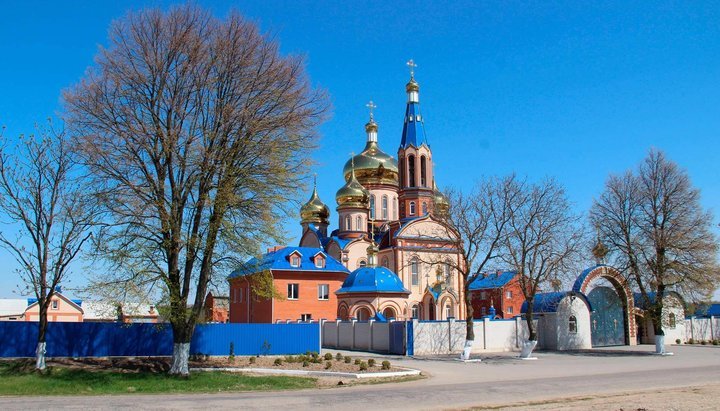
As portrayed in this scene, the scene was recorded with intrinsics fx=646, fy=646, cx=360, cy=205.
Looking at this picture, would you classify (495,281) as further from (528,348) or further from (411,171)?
(528,348)

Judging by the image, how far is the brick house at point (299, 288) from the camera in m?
46.2

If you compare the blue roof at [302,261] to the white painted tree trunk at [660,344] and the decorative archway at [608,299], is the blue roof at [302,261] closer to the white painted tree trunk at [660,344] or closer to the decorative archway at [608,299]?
the decorative archway at [608,299]

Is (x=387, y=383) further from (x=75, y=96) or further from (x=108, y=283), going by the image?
(x=75, y=96)

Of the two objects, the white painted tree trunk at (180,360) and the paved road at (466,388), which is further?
the white painted tree trunk at (180,360)

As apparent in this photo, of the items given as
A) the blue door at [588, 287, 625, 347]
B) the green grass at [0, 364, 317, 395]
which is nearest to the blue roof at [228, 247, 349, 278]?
the blue door at [588, 287, 625, 347]

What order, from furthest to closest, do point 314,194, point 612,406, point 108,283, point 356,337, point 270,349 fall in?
point 314,194 → point 356,337 → point 270,349 → point 108,283 → point 612,406

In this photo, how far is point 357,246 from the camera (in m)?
54.3

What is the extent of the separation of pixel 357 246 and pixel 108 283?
34998mm

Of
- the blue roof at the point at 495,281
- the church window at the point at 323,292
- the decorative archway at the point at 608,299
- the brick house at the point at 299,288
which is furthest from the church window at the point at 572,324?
the church window at the point at 323,292

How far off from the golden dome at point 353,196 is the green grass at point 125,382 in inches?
1403

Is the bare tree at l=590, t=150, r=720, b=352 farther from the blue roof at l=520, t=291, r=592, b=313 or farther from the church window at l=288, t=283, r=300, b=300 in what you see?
the church window at l=288, t=283, r=300, b=300

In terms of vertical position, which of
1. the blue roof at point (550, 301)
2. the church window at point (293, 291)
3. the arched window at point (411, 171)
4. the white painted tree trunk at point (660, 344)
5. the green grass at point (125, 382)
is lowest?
the white painted tree trunk at point (660, 344)

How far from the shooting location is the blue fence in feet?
85.5

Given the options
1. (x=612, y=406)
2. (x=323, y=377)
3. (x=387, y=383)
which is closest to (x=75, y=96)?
(x=323, y=377)
